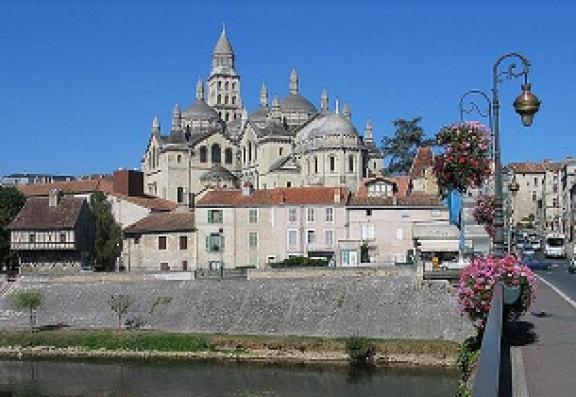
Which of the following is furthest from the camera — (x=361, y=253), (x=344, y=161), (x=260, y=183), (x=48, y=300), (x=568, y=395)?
(x=260, y=183)

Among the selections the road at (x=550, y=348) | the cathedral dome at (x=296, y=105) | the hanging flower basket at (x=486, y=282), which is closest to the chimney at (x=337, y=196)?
the road at (x=550, y=348)

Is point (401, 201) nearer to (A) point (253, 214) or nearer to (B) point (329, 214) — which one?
(B) point (329, 214)

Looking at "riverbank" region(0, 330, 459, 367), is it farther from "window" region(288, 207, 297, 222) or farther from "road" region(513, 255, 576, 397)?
"window" region(288, 207, 297, 222)

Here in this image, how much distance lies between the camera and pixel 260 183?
9738 cm

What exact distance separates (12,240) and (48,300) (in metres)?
15.3

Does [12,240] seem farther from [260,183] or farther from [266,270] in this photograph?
[260,183]

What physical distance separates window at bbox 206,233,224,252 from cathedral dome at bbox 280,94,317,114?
164 feet

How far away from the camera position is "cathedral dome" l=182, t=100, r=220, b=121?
118m

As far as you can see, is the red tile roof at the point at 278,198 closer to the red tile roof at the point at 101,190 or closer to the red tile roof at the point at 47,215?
the red tile roof at the point at 47,215

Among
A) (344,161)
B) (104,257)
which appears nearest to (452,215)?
(104,257)

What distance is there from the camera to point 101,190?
276 feet

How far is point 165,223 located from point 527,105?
5494 cm

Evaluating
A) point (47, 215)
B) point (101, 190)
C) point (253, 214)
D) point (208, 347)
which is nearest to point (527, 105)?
point (208, 347)

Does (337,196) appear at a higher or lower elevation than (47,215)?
higher
